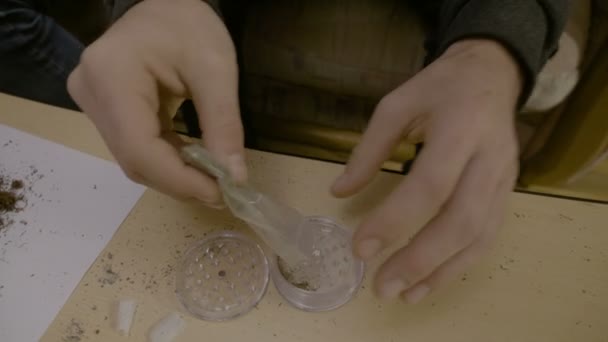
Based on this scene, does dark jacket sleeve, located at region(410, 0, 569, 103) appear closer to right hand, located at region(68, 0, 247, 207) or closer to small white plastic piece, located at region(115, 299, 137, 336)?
right hand, located at region(68, 0, 247, 207)

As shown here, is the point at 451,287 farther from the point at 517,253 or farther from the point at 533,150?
the point at 533,150

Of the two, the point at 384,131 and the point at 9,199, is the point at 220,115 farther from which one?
the point at 9,199

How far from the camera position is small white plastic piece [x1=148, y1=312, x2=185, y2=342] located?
1.39ft

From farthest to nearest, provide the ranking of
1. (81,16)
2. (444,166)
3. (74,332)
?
1. (81,16)
2. (74,332)
3. (444,166)

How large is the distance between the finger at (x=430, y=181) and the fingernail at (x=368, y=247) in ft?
0.06

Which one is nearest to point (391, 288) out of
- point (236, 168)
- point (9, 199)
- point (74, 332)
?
point (236, 168)

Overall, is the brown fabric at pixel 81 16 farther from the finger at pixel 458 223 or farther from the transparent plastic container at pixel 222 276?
the finger at pixel 458 223

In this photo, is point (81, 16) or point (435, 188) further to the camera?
point (81, 16)

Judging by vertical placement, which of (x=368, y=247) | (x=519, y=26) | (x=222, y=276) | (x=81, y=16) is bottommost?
(x=81, y=16)

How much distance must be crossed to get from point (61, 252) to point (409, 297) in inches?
12.7

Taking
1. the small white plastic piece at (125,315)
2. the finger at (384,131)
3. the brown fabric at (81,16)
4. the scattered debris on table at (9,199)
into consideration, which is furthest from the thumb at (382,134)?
the brown fabric at (81,16)

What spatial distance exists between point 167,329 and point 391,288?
0.65 feet

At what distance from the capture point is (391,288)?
0.36 metres

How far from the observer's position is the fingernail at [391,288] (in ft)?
1.16
